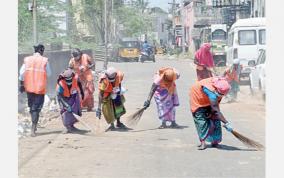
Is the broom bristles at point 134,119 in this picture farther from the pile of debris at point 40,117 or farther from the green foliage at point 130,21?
the green foliage at point 130,21

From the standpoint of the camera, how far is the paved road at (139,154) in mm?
7712

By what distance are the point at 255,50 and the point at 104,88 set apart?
11.4 meters

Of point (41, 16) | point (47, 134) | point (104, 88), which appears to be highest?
point (41, 16)

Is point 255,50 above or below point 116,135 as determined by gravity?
above

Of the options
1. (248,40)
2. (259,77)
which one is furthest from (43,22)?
(259,77)

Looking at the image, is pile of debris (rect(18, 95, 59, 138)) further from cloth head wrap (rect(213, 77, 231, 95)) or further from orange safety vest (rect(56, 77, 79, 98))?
cloth head wrap (rect(213, 77, 231, 95))

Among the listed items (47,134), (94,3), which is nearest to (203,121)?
(47,134)

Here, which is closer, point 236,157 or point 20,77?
point 236,157

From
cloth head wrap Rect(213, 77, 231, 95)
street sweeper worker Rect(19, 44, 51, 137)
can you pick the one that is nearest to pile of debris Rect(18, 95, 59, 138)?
street sweeper worker Rect(19, 44, 51, 137)

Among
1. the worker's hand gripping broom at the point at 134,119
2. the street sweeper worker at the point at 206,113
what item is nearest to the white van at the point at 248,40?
the worker's hand gripping broom at the point at 134,119

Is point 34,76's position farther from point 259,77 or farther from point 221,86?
point 259,77

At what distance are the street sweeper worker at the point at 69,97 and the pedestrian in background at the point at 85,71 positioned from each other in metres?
2.89

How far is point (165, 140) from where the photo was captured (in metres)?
10.2

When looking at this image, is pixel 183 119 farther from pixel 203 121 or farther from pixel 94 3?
pixel 94 3
